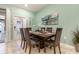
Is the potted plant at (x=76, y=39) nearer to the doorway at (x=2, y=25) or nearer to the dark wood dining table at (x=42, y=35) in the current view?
the dark wood dining table at (x=42, y=35)

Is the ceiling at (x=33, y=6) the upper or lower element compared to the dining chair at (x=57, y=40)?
upper

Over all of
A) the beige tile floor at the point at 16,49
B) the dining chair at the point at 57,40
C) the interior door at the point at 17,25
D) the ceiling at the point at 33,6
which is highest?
the ceiling at the point at 33,6

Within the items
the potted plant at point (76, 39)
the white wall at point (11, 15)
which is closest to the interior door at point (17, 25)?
the white wall at point (11, 15)

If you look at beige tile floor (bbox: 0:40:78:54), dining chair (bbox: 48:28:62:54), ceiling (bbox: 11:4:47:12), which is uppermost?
ceiling (bbox: 11:4:47:12)

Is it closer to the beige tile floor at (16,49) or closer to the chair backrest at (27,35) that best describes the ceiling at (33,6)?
the chair backrest at (27,35)

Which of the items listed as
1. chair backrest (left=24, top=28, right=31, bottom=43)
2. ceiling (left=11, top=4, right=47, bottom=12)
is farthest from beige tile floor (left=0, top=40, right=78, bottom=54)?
ceiling (left=11, top=4, right=47, bottom=12)

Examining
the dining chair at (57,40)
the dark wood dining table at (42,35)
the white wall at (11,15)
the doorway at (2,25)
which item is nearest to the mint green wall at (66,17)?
the dining chair at (57,40)

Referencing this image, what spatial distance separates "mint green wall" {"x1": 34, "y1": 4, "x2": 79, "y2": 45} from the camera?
2.32 metres

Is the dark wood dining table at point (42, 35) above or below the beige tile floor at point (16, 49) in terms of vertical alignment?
above

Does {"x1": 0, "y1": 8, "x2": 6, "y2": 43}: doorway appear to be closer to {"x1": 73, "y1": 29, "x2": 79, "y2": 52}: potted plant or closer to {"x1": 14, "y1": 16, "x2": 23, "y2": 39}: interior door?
{"x1": 14, "y1": 16, "x2": 23, "y2": 39}: interior door

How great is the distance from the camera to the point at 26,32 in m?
2.37

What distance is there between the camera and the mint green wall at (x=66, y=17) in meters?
2.32
